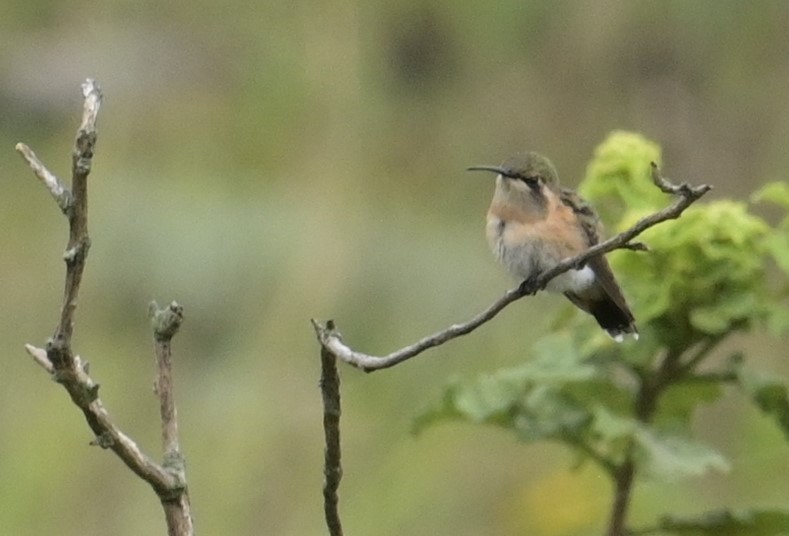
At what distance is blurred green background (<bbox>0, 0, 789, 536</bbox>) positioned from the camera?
358 centimetres

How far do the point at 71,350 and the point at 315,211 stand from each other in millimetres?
3501

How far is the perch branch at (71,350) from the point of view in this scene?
33.3 inches

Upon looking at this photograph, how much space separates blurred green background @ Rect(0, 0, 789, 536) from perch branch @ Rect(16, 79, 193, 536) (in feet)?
6.66

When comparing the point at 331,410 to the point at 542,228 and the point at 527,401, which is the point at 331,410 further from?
the point at 542,228

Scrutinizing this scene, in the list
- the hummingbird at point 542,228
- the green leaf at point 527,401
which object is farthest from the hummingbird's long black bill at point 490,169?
A: the green leaf at point 527,401

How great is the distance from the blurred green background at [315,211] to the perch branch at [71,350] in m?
2.03

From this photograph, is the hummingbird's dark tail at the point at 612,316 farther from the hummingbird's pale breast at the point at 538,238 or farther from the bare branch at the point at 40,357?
the bare branch at the point at 40,357

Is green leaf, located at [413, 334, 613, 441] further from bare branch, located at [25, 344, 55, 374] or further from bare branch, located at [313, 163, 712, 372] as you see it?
bare branch, located at [25, 344, 55, 374]

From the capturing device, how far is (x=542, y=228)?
5.79 feet

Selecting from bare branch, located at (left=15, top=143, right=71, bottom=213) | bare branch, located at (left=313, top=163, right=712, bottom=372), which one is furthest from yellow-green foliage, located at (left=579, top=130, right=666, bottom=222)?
Answer: bare branch, located at (left=15, top=143, right=71, bottom=213)

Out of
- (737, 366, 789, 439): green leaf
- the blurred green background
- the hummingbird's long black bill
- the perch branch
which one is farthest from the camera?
the blurred green background

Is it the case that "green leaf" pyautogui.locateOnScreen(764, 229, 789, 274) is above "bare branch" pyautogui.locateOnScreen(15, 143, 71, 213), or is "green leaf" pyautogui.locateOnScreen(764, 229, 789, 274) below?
above

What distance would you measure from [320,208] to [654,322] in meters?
2.82

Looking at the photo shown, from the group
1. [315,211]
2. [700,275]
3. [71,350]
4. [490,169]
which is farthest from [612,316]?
[315,211]
